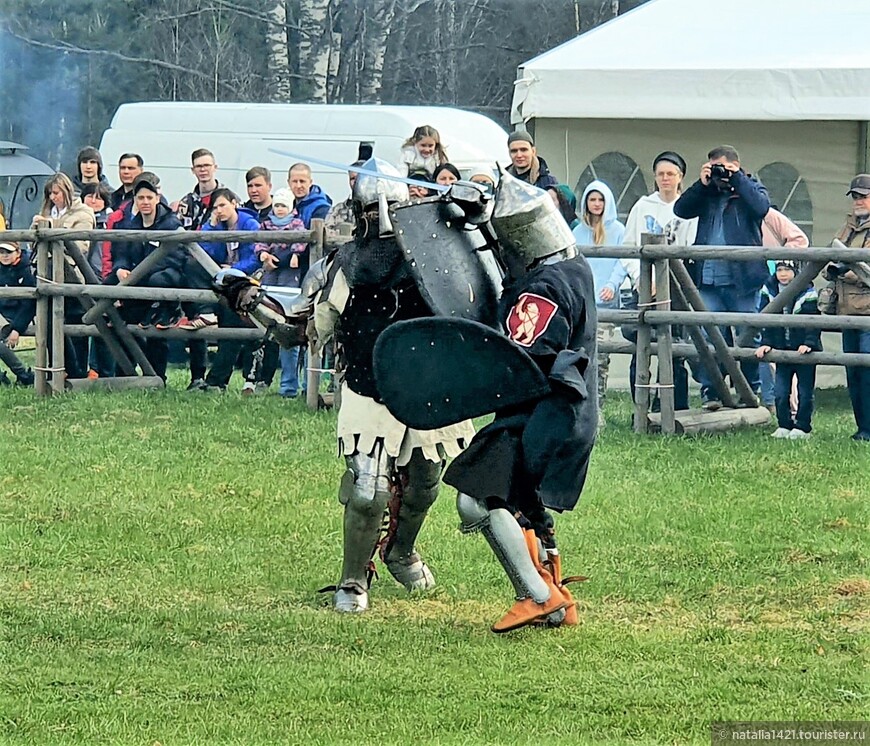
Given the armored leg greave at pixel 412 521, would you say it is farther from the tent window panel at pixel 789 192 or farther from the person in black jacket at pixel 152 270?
the tent window panel at pixel 789 192

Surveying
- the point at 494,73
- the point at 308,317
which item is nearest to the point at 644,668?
the point at 308,317

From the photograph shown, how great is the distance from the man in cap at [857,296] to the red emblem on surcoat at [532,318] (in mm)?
4553

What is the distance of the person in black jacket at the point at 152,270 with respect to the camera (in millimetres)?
11312

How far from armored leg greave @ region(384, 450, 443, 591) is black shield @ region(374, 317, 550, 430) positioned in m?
0.78

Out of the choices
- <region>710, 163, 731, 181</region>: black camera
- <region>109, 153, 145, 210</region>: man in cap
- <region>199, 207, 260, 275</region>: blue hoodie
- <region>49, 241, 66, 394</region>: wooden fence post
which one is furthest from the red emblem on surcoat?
<region>109, 153, 145, 210</region>: man in cap

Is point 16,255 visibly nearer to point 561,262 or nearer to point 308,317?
point 308,317

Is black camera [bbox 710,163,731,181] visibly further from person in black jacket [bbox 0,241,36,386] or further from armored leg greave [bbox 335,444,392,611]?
person in black jacket [bbox 0,241,36,386]

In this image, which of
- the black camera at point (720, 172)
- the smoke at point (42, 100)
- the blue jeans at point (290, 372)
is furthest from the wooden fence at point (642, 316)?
the smoke at point (42, 100)

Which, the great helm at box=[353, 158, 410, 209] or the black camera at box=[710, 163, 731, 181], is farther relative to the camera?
the black camera at box=[710, 163, 731, 181]

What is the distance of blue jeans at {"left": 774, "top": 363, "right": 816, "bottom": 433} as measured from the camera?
9797 millimetres

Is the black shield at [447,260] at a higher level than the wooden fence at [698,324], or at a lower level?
higher

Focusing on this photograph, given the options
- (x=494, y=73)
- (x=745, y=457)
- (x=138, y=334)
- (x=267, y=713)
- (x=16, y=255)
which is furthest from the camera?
(x=494, y=73)

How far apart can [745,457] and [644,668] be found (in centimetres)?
394

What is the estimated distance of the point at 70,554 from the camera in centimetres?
703
